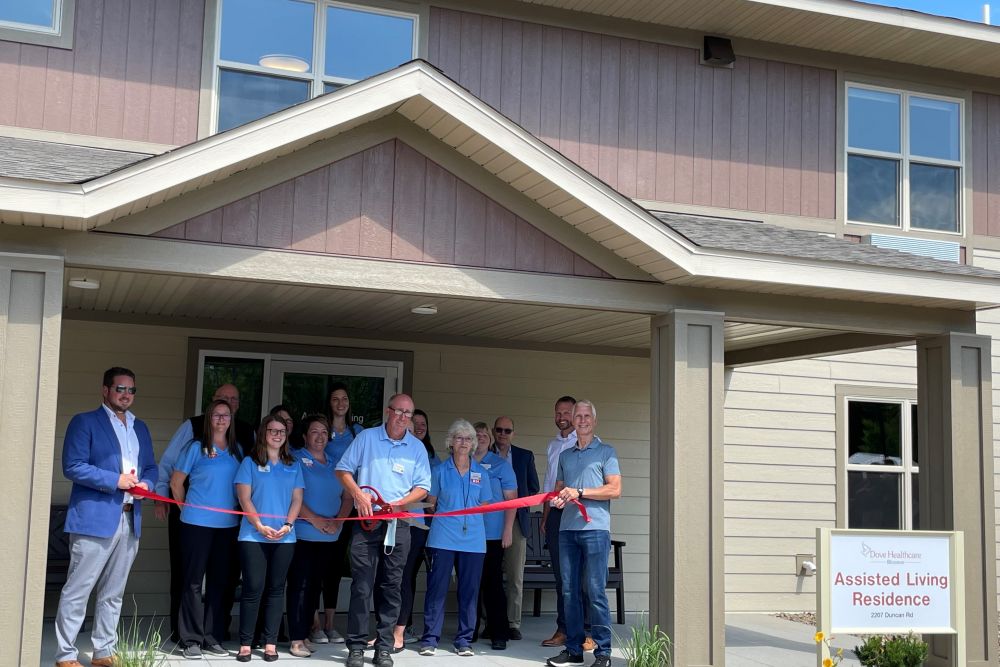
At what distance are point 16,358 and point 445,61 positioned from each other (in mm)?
5385

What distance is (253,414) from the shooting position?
10.2 meters

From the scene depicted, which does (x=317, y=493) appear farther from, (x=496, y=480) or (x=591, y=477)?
(x=591, y=477)

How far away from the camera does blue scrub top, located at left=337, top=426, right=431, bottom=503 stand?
7.57 m

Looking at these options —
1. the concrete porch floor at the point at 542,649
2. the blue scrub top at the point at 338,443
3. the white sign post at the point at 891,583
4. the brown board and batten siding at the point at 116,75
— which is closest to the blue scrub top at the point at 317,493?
the blue scrub top at the point at 338,443

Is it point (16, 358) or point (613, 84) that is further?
point (613, 84)

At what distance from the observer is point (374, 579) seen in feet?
25.0

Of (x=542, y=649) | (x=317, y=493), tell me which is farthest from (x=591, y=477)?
(x=317, y=493)

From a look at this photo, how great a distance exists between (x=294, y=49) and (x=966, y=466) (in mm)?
6801

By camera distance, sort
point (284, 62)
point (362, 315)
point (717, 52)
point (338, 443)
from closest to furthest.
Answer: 1. point (338, 443)
2. point (362, 315)
3. point (284, 62)
4. point (717, 52)

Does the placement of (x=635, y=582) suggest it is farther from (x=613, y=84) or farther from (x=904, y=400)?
(x=613, y=84)

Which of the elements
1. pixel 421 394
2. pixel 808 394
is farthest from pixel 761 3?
pixel 421 394

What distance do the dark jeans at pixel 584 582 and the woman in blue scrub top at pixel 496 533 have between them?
87 cm

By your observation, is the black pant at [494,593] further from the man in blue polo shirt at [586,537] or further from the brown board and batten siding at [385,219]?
the brown board and batten siding at [385,219]

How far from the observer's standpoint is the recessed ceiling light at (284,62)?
9859 mm
